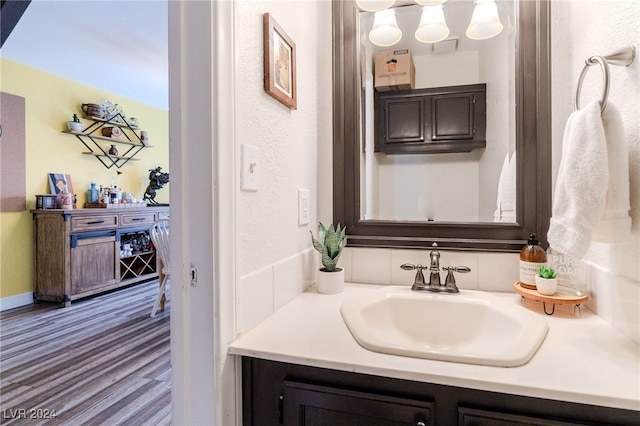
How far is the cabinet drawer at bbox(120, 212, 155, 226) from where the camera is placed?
3752 mm

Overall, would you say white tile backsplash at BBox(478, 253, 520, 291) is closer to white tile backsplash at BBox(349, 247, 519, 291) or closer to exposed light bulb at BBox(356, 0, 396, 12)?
white tile backsplash at BBox(349, 247, 519, 291)

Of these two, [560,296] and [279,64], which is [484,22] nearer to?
[279,64]

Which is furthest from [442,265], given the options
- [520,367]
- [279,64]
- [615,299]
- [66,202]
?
[66,202]

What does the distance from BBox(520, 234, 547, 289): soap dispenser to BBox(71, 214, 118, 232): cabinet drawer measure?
146 inches

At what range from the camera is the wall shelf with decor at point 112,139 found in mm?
3822

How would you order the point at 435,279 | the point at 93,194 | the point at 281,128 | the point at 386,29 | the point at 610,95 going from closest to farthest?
the point at 610,95 < the point at 281,128 < the point at 435,279 < the point at 386,29 < the point at 93,194

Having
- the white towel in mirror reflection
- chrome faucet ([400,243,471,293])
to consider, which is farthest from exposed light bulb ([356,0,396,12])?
chrome faucet ([400,243,471,293])

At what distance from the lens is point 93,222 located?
11.2 ft

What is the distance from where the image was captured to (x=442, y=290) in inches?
40.9

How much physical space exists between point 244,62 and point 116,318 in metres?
2.95

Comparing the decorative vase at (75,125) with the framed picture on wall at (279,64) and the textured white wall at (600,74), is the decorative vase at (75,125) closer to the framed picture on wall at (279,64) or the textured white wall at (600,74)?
the framed picture on wall at (279,64)

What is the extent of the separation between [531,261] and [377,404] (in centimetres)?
66

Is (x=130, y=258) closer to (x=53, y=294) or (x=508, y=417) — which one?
(x=53, y=294)

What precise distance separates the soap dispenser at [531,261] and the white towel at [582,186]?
0.75 feet
